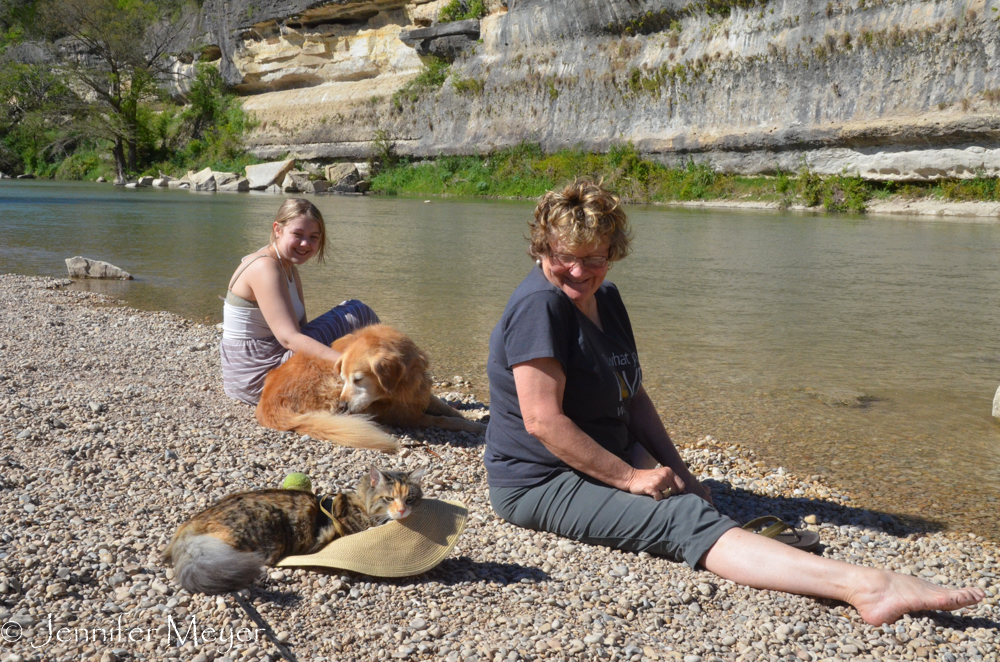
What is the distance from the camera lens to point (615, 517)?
325cm

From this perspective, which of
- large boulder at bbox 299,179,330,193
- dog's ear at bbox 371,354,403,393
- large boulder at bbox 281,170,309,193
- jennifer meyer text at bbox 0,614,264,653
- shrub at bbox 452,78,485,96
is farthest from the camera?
large boulder at bbox 281,170,309,193

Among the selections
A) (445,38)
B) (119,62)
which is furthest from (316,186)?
(119,62)

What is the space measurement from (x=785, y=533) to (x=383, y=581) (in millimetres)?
1675

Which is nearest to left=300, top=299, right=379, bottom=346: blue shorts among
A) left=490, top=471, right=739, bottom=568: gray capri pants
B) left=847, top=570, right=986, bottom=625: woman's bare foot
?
left=490, top=471, right=739, bottom=568: gray capri pants

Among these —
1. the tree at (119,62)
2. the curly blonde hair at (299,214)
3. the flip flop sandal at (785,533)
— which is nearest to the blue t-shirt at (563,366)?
the flip flop sandal at (785,533)

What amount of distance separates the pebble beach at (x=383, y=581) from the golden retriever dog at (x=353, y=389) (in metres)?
0.14

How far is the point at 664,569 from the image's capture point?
313 cm

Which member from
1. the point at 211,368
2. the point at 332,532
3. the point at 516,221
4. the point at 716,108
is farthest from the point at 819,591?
the point at 716,108

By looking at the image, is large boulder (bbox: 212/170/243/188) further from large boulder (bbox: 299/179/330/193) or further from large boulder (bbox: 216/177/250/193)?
large boulder (bbox: 299/179/330/193)

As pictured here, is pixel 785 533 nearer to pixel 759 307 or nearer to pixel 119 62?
pixel 759 307

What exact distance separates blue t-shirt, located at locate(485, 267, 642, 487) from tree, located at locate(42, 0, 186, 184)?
40.7 meters

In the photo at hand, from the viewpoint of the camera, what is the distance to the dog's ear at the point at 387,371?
14.9 feet

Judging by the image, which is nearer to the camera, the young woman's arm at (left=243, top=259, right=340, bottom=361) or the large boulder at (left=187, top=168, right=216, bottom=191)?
the young woman's arm at (left=243, top=259, right=340, bottom=361)

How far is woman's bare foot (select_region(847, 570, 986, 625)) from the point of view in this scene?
2707mm
